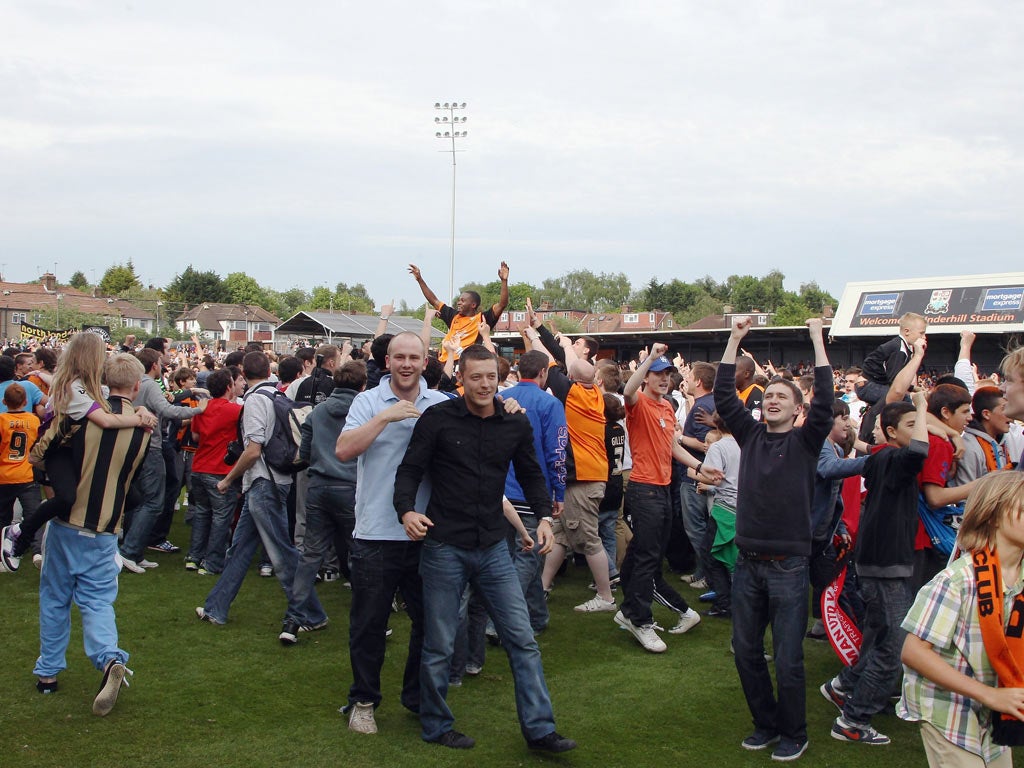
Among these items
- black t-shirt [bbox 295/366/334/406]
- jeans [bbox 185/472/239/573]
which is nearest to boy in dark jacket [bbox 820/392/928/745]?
black t-shirt [bbox 295/366/334/406]

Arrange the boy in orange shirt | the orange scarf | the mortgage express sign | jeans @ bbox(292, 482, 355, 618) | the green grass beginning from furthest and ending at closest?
the mortgage express sign
the boy in orange shirt
jeans @ bbox(292, 482, 355, 618)
the green grass
the orange scarf

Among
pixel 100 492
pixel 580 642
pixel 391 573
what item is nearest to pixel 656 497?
pixel 580 642

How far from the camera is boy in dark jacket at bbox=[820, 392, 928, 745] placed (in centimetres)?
502

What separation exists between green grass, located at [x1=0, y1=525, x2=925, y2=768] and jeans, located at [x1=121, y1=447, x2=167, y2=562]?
55.4 inches

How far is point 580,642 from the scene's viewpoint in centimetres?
685

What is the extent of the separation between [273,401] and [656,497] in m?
3.12

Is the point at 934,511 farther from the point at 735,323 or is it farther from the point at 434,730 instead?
the point at 434,730

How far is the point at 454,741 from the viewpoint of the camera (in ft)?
15.9

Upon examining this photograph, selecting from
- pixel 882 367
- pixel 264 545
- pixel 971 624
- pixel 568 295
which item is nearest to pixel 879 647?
pixel 971 624

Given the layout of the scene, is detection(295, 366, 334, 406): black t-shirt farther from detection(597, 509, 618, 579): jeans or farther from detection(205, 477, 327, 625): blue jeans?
detection(597, 509, 618, 579): jeans

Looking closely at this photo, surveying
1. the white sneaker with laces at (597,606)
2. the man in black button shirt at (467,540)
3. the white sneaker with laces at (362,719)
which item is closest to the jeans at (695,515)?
the white sneaker with laces at (597,606)

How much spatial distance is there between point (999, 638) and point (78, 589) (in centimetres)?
487

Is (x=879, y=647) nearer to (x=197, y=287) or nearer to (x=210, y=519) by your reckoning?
(x=210, y=519)

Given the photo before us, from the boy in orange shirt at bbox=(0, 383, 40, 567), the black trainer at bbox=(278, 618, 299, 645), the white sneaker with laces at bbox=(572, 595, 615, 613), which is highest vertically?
the boy in orange shirt at bbox=(0, 383, 40, 567)
